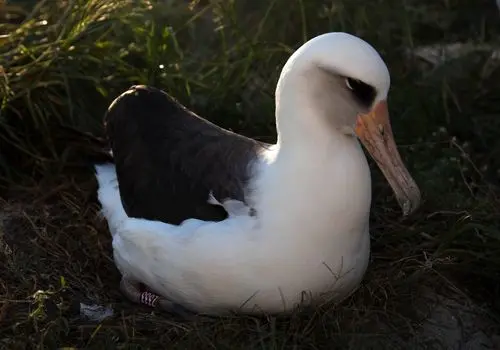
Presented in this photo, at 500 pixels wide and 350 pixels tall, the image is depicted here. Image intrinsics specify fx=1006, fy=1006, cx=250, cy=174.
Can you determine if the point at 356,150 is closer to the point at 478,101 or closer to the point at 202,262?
the point at 202,262

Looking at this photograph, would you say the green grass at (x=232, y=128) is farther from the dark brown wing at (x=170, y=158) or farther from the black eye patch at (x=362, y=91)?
the black eye patch at (x=362, y=91)

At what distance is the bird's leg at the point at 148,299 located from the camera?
125 inches

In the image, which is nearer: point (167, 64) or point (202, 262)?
point (202, 262)

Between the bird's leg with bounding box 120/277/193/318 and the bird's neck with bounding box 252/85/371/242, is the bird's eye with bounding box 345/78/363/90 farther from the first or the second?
the bird's leg with bounding box 120/277/193/318

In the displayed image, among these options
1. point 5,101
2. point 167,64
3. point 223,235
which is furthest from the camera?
point 167,64

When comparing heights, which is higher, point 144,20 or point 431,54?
point 144,20

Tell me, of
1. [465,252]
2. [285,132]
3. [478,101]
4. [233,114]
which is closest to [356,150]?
[285,132]

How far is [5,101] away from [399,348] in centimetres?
183

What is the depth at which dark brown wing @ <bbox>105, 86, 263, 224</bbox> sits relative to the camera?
3.05 metres

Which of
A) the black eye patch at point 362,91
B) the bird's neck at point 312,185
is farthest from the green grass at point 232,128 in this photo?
the black eye patch at point 362,91

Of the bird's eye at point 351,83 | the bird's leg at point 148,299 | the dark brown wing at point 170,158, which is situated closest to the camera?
the bird's eye at point 351,83

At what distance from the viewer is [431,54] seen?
4512mm

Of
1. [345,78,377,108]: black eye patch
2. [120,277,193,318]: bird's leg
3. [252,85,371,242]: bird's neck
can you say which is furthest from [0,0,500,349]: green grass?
[345,78,377,108]: black eye patch

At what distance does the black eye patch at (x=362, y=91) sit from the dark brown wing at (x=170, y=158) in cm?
39
